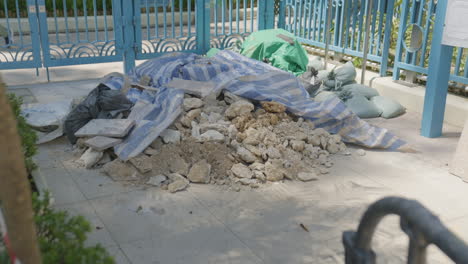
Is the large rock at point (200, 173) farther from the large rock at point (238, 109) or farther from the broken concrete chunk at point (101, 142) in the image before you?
the large rock at point (238, 109)

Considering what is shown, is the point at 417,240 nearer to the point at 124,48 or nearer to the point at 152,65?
the point at 152,65

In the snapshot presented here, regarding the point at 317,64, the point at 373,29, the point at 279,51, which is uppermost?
the point at 373,29

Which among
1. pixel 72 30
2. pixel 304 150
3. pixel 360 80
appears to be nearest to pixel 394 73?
pixel 360 80

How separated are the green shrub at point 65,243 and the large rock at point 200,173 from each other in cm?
210

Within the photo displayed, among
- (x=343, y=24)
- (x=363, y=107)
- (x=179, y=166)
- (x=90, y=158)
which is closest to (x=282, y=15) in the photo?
(x=343, y=24)

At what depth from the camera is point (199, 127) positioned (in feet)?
17.0

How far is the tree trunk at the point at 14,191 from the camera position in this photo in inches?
52.7

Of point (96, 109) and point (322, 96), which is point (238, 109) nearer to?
point (96, 109)

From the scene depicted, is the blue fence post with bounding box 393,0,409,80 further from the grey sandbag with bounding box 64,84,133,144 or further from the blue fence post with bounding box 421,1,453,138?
the grey sandbag with bounding box 64,84,133,144

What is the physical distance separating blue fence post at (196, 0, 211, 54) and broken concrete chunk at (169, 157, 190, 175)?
4671 millimetres

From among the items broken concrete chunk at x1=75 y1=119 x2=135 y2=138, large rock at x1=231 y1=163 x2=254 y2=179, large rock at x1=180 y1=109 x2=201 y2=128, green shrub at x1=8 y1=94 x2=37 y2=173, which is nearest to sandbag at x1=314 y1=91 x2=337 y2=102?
large rock at x1=180 y1=109 x2=201 y2=128

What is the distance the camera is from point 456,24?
17.1ft

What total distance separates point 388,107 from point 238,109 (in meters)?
2.40

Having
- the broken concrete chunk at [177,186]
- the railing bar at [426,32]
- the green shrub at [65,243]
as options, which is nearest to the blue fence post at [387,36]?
the railing bar at [426,32]
